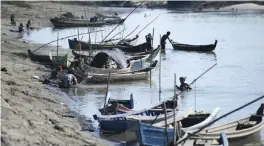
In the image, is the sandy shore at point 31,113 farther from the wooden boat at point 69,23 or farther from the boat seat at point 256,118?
the wooden boat at point 69,23

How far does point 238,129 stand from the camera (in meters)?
15.3

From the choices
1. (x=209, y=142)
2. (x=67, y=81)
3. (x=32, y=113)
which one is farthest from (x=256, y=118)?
(x=67, y=81)

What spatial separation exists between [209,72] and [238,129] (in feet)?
46.7

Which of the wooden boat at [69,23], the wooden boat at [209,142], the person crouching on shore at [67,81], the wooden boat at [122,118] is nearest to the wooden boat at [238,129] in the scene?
the wooden boat at [209,142]

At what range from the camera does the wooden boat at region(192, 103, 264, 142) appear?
44.7 ft

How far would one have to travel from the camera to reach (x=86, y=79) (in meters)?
24.2

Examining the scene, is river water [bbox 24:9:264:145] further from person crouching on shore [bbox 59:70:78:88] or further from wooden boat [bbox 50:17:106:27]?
wooden boat [bbox 50:17:106:27]

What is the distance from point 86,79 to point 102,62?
1.46 meters

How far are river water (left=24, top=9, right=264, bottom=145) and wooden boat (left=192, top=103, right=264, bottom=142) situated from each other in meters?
0.50

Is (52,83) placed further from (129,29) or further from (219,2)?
(219,2)

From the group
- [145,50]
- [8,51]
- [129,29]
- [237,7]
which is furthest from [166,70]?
[237,7]

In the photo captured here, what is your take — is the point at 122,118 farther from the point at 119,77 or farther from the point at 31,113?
the point at 119,77

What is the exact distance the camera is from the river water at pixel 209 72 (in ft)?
69.4

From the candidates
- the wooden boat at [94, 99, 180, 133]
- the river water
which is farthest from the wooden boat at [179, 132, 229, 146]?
the river water
